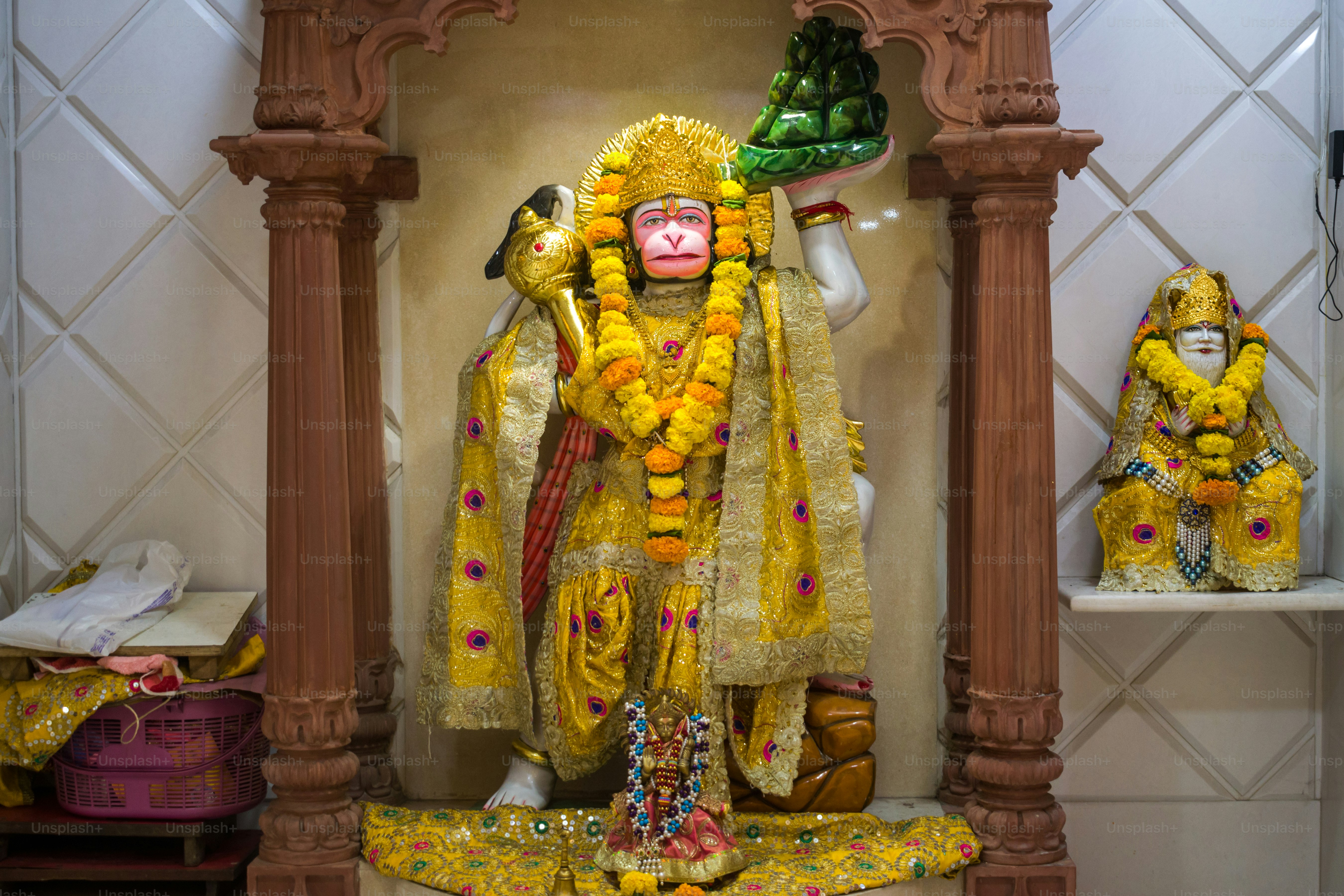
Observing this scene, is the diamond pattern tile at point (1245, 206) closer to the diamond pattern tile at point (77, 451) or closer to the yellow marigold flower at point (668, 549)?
the yellow marigold flower at point (668, 549)

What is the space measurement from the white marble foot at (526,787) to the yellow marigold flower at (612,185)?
5.70 feet

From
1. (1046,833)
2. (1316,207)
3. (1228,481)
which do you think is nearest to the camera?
(1046,833)

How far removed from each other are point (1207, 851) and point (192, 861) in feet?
10.6

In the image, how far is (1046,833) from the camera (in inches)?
135

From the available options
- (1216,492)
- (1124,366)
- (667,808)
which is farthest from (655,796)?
(1124,366)

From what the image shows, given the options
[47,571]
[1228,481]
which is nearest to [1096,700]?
[1228,481]

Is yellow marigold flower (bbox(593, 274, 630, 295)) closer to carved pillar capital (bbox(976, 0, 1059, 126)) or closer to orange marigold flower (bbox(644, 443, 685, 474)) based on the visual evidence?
orange marigold flower (bbox(644, 443, 685, 474))

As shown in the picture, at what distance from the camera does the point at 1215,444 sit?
3689 millimetres

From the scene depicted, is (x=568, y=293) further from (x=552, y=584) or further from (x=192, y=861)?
(x=192, y=861)

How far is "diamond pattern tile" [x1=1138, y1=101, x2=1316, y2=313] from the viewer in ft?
13.4

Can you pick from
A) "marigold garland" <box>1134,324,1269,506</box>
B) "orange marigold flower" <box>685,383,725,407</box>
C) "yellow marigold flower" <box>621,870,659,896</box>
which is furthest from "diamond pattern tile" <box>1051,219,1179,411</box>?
"yellow marigold flower" <box>621,870,659,896</box>

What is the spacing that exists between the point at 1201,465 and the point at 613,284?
72.3 inches

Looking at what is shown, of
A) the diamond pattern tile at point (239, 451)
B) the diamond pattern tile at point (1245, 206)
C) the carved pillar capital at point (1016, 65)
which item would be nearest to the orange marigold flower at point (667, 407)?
the carved pillar capital at point (1016, 65)

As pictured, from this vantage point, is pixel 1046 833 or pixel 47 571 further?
pixel 47 571
